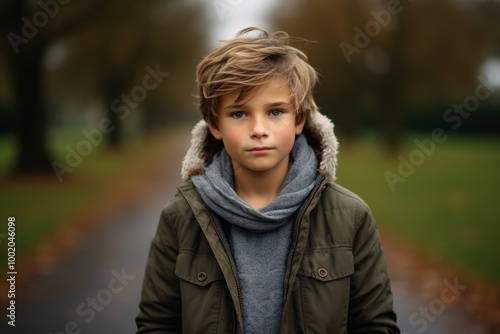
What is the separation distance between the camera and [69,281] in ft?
20.8

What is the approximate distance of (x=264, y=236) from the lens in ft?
8.72

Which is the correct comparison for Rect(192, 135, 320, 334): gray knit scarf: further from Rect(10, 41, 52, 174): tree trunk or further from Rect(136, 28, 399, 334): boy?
Rect(10, 41, 52, 174): tree trunk

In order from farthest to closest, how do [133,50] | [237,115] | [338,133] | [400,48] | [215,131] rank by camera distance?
[338,133] → [133,50] → [400,48] → [215,131] → [237,115]

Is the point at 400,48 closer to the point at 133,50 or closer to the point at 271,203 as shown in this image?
the point at 133,50

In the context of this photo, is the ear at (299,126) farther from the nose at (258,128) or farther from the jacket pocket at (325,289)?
the jacket pocket at (325,289)

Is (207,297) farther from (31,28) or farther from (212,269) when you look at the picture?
(31,28)

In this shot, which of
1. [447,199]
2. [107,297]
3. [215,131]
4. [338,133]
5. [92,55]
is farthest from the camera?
Result: [338,133]

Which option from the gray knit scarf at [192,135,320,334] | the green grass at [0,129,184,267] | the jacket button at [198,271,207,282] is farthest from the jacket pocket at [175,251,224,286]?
the green grass at [0,129,184,267]

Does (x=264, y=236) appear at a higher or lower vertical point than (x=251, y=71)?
lower

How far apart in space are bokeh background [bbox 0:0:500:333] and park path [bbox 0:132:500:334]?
0.02m

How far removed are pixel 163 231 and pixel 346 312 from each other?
90cm

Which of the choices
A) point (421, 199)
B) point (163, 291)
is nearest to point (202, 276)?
point (163, 291)

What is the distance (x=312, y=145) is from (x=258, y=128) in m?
0.47

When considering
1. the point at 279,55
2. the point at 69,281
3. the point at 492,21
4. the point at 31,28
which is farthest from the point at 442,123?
the point at 279,55
